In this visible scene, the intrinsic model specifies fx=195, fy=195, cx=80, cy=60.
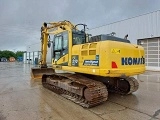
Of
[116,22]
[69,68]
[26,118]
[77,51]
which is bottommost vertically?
[26,118]

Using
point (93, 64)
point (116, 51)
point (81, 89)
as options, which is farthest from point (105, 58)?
point (81, 89)

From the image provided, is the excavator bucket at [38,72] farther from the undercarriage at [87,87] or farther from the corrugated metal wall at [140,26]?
the corrugated metal wall at [140,26]

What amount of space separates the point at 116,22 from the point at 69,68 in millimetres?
19516

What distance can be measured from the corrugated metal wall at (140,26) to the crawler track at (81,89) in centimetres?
1593

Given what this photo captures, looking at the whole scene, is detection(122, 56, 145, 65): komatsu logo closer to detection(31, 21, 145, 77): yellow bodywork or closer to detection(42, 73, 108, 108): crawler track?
detection(31, 21, 145, 77): yellow bodywork

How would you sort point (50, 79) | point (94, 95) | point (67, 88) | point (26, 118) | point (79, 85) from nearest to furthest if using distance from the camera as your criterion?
1. point (26, 118)
2. point (94, 95)
3. point (79, 85)
4. point (67, 88)
5. point (50, 79)

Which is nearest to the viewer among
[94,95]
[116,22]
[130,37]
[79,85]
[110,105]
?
[94,95]

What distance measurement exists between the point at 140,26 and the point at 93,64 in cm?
1800

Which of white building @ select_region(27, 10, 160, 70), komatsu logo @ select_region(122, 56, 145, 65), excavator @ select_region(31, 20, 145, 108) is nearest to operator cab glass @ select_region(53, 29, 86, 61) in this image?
excavator @ select_region(31, 20, 145, 108)

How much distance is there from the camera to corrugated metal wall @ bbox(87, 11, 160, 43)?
844 inches

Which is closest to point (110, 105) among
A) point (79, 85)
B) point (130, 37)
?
point (79, 85)

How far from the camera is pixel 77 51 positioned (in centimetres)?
752

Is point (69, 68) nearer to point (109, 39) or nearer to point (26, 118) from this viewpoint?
point (109, 39)

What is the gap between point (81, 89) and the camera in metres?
6.86
